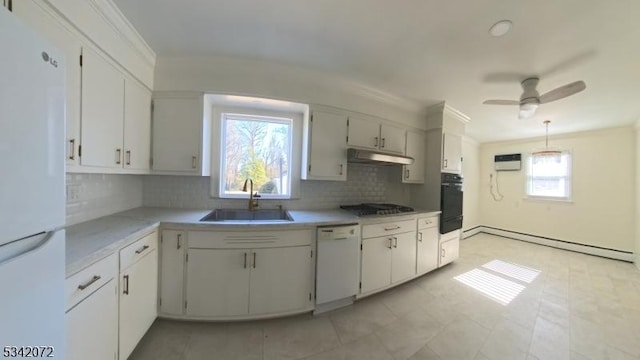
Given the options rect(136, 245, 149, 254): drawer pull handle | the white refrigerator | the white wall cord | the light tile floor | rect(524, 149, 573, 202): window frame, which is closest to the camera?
the white refrigerator

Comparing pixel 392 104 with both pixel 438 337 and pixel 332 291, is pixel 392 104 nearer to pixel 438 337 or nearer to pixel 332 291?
pixel 332 291

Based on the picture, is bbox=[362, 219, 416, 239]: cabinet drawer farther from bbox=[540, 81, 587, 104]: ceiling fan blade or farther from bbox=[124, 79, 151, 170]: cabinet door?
bbox=[124, 79, 151, 170]: cabinet door

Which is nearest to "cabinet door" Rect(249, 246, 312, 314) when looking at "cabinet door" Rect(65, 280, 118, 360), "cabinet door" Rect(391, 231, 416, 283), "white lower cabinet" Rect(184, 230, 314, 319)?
"white lower cabinet" Rect(184, 230, 314, 319)

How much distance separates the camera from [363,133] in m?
2.76

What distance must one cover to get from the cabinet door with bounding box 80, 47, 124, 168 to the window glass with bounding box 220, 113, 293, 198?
1002mm

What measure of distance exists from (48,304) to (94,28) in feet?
5.27

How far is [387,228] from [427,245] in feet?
2.96

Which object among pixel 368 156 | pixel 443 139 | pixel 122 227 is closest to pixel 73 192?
pixel 122 227

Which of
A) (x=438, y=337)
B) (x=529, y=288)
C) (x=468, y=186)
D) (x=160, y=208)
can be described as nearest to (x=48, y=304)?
(x=160, y=208)

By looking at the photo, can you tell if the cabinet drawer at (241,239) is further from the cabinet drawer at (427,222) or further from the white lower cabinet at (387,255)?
the cabinet drawer at (427,222)

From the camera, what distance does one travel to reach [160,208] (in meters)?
Answer: 2.35

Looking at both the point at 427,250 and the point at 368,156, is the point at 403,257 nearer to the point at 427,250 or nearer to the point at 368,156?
the point at 427,250

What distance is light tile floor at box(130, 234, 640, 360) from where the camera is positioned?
166 cm

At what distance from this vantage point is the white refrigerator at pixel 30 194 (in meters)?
0.60
